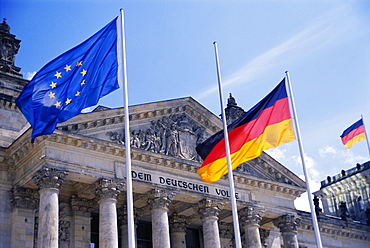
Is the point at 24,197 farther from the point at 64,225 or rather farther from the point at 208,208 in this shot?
the point at 208,208

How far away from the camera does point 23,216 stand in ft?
111

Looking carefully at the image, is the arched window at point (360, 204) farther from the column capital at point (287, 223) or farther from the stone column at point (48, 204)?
the stone column at point (48, 204)

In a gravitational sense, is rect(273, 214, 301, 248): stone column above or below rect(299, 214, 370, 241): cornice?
below

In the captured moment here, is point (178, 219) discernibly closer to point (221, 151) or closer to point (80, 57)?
point (221, 151)

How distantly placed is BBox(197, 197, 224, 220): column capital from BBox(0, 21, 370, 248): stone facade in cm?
7

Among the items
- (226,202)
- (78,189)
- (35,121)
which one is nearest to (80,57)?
(35,121)

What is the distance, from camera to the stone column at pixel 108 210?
3203cm

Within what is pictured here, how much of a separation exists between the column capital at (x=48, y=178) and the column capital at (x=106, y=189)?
2527 mm

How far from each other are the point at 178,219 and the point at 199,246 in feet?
12.3

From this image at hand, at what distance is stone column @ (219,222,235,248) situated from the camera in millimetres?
43828

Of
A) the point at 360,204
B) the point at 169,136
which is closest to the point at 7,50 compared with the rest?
the point at 169,136

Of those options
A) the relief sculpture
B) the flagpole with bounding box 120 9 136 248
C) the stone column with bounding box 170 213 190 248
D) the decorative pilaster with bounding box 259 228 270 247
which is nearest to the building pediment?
the relief sculpture

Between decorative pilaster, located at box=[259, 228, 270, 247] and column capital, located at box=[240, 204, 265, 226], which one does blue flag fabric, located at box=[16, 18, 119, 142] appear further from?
decorative pilaster, located at box=[259, 228, 270, 247]

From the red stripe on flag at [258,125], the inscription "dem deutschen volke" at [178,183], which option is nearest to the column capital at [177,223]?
the inscription "dem deutschen volke" at [178,183]
